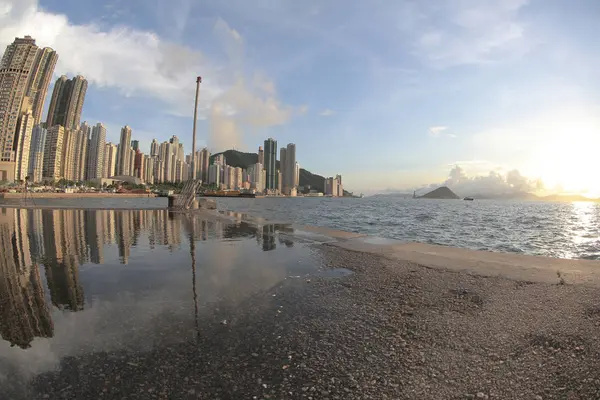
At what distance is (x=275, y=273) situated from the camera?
812 centimetres

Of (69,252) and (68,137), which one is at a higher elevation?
(68,137)

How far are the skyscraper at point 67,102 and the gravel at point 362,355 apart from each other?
22993 cm

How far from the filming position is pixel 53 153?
16412 centimetres

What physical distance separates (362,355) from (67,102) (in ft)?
784

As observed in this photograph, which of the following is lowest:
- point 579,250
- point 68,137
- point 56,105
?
point 579,250

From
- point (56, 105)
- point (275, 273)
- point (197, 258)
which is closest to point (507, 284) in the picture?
point (275, 273)

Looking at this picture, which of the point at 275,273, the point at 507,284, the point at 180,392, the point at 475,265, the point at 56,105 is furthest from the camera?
the point at 56,105

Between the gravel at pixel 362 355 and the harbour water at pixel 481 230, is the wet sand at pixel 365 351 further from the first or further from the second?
the harbour water at pixel 481 230

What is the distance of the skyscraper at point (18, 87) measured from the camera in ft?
436

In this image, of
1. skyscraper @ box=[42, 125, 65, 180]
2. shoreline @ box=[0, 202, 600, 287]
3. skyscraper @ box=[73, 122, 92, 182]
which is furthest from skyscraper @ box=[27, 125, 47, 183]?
shoreline @ box=[0, 202, 600, 287]

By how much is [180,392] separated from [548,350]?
4760 mm

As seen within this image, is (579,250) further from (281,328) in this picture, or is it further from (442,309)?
(281,328)

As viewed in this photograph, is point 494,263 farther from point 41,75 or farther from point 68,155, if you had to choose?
point 68,155

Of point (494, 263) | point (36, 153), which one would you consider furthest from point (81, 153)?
point (494, 263)
